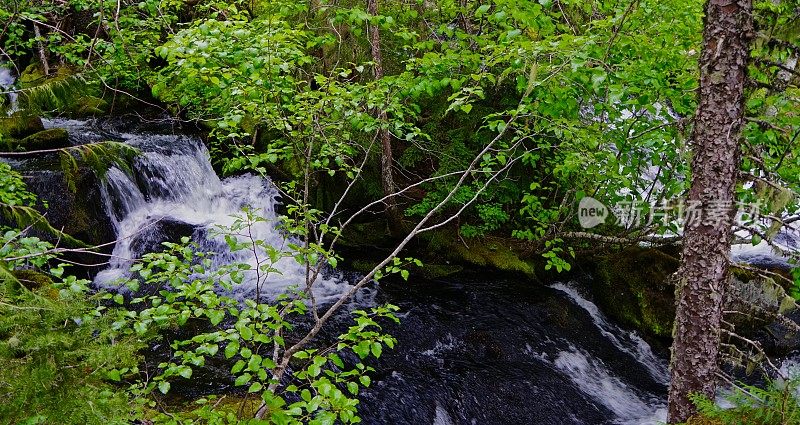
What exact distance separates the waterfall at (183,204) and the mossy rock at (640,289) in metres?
4.92

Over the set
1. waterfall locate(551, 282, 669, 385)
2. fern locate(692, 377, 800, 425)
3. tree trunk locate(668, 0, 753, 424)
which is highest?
tree trunk locate(668, 0, 753, 424)

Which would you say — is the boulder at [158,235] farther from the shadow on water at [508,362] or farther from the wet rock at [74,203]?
the shadow on water at [508,362]

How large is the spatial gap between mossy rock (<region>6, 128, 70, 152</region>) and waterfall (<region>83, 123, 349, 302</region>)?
1.09 meters

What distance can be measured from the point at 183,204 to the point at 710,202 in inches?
358

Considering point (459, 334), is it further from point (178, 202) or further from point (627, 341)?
point (178, 202)

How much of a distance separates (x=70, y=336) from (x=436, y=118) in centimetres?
800

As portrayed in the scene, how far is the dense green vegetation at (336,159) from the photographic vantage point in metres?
2.54

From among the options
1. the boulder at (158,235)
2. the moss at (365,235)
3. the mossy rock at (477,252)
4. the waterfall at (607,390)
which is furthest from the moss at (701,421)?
the boulder at (158,235)

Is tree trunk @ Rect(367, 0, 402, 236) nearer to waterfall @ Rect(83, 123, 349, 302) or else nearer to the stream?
the stream

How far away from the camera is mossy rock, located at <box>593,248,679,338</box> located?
26.7 feet

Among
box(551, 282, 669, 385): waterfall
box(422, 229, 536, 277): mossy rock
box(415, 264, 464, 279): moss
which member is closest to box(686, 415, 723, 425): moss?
box(551, 282, 669, 385): waterfall

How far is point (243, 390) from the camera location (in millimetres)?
5559

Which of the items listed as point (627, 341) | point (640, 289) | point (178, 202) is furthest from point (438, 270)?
point (178, 202)

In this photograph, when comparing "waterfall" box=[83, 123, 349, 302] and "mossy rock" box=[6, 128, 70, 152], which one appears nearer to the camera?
"mossy rock" box=[6, 128, 70, 152]
